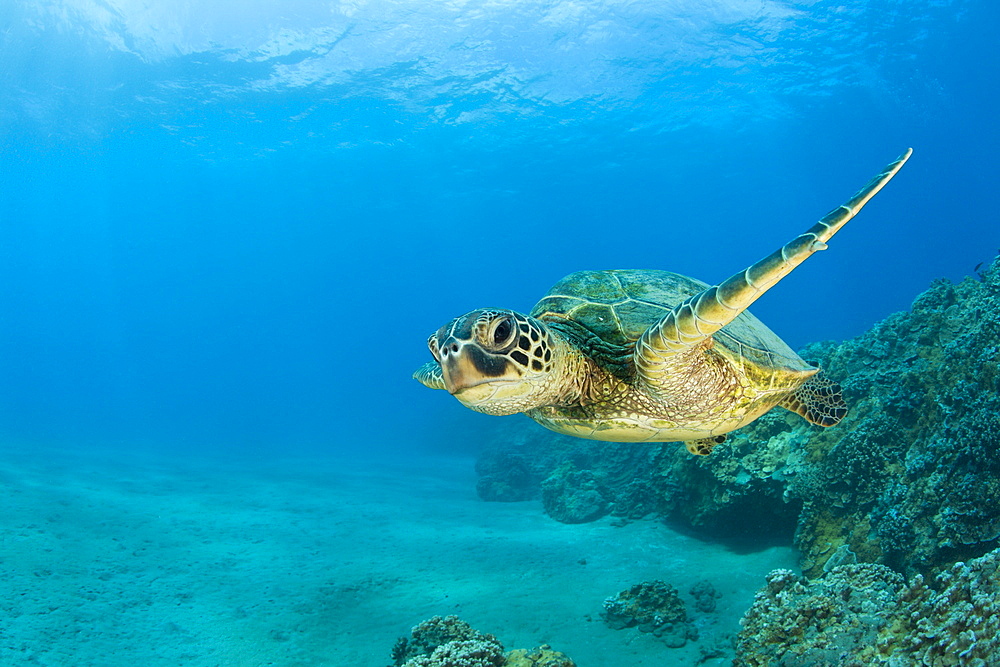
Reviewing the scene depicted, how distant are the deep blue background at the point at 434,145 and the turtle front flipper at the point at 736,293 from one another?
23068 mm

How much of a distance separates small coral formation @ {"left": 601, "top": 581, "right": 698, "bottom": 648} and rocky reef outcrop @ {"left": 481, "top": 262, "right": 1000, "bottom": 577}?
4.95 ft

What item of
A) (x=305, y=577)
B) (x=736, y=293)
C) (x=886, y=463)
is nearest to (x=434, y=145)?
(x=305, y=577)

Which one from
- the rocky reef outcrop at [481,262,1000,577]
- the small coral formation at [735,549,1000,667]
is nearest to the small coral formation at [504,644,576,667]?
the small coral formation at [735,549,1000,667]

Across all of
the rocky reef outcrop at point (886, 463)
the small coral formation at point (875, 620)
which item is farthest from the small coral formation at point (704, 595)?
the small coral formation at point (875, 620)

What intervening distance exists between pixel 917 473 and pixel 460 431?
911 inches

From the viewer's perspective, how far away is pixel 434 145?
39781 mm

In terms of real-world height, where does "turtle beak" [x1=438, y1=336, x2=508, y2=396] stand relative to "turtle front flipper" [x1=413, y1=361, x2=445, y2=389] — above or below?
below

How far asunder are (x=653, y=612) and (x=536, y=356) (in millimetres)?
3929

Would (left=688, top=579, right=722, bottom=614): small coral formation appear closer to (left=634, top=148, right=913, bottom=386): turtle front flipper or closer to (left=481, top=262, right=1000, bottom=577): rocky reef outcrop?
(left=481, top=262, right=1000, bottom=577): rocky reef outcrop

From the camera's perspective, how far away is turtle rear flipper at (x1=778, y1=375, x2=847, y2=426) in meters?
4.34

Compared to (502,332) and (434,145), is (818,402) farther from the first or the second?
(434,145)

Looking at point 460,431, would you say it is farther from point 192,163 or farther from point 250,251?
point 250,251

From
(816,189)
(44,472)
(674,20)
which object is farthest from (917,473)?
(816,189)

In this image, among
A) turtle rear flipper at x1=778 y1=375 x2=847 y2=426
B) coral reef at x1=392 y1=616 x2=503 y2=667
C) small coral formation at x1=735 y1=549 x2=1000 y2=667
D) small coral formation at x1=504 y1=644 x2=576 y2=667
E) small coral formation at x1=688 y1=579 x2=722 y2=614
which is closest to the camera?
small coral formation at x1=735 y1=549 x2=1000 y2=667
